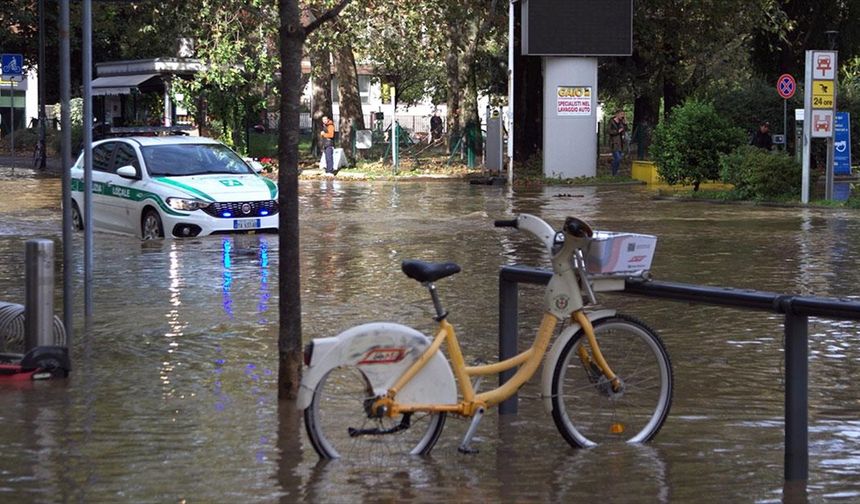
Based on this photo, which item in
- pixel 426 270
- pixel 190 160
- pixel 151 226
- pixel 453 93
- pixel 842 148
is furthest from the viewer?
pixel 453 93

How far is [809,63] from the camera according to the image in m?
27.2

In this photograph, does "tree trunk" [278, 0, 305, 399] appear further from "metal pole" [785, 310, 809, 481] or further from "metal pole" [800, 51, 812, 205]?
"metal pole" [800, 51, 812, 205]

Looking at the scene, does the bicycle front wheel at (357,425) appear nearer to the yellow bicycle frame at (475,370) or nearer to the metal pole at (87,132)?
the yellow bicycle frame at (475,370)

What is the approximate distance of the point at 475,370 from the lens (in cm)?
690

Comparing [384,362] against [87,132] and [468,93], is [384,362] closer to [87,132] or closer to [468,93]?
[87,132]

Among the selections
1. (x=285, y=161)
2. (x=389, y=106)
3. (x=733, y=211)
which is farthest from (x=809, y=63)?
(x=389, y=106)

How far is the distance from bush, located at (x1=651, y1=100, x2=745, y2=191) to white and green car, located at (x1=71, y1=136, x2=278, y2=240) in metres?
12.8

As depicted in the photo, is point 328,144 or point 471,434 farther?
point 328,144

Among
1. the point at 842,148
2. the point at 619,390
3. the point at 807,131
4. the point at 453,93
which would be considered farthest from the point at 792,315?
the point at 453,93

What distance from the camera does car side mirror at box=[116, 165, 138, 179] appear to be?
20.0 metres

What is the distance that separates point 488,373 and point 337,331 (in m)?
4.40

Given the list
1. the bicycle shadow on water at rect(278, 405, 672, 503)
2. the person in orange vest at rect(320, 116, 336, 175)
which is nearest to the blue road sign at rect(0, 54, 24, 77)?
the person in orange vest at rect(320, 116, 336, 175)

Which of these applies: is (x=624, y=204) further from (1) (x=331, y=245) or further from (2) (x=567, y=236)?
(2) (x=567, y=236)

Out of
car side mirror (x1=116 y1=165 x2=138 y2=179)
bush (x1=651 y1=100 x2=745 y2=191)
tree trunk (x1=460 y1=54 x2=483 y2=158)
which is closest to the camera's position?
car side mirror (x1=116 y1=165 x2=138 y2=179)
